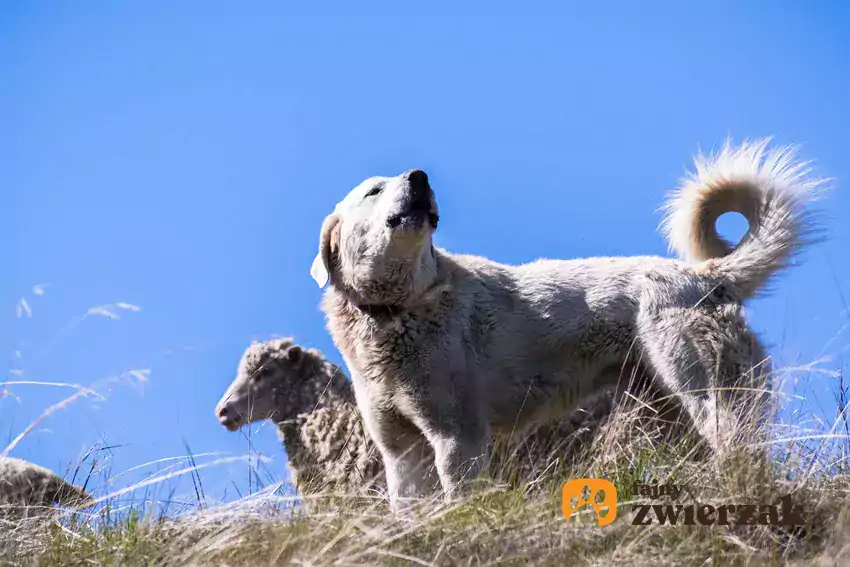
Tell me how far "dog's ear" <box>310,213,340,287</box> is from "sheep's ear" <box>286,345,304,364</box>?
1818 millimetres

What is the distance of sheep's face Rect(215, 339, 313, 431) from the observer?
816 centimetres

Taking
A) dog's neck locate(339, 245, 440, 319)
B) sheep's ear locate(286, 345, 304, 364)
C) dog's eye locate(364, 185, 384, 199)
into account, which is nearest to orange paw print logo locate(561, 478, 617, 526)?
dog's neck locate(339, 245, 440, 319)

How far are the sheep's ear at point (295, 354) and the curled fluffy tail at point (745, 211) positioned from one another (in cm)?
300

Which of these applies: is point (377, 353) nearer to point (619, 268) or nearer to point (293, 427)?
point (619, 268)

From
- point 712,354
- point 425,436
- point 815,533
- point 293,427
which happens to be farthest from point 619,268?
point 293,427

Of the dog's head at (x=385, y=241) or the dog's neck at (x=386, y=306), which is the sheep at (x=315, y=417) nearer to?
the dog's neck at (x=386, y=306)

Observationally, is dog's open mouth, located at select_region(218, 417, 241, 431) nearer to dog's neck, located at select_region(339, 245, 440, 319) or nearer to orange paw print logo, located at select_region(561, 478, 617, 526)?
dog's neck, located at select_region(339, 245, 440, 319)

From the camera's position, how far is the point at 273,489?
5.00 meters

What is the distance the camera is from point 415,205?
5922mm

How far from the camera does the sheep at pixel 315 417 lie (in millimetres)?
7156

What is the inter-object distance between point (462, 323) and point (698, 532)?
220cm

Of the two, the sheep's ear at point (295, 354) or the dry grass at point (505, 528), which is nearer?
the dry grass at point (505, 528)

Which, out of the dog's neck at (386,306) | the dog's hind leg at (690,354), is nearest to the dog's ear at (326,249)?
the dog's neck at (386,306)

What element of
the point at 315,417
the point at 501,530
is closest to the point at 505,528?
the point at 501,530
